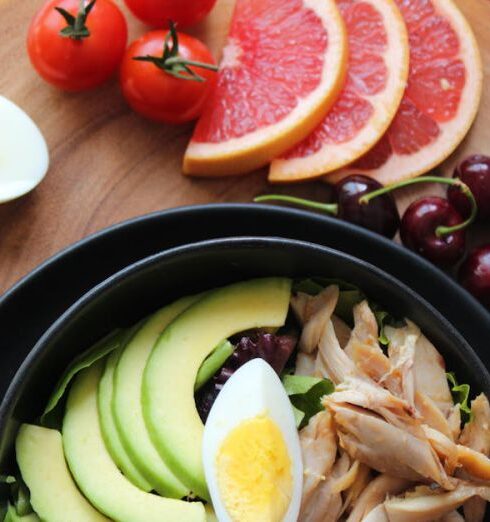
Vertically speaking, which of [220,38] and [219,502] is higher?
[220,38]

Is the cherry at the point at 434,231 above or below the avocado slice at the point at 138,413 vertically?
above

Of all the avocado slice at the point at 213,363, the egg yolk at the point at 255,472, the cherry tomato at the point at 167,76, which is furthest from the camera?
the cherry tomato at the point at 167,76

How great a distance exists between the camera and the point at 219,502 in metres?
1.70

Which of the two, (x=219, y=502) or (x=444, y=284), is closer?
(x=219, y=502)

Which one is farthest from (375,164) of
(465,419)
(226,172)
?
(465,419)

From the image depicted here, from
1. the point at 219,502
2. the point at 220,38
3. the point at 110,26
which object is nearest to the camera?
the point at 219,502

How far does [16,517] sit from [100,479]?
0.57ft

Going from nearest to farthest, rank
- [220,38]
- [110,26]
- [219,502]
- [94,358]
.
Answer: [219,502]
[94,358]
[110,26]
[220,38]

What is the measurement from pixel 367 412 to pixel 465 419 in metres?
0.23

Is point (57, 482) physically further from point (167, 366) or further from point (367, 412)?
point (367, 412)

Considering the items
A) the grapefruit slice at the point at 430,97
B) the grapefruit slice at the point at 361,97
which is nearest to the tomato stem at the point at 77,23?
the grapefruit slice at the point at 361,97

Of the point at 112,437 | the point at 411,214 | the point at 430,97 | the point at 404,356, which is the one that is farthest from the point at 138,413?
the point at 430,97

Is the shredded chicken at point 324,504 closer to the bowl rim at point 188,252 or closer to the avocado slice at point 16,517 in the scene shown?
the bowl rim at point 188,252

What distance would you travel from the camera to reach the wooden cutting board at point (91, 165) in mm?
2082
